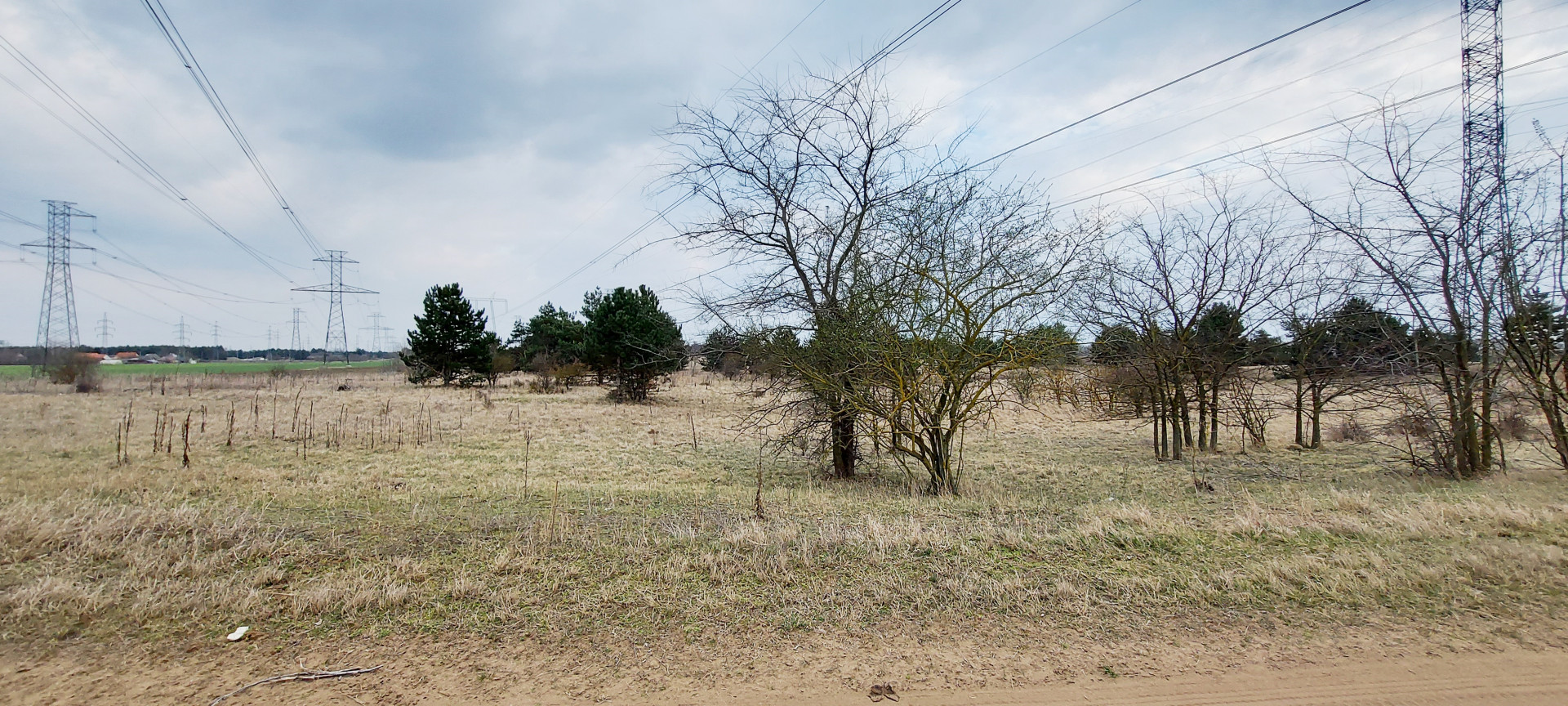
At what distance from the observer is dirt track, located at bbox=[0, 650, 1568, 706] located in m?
3.08

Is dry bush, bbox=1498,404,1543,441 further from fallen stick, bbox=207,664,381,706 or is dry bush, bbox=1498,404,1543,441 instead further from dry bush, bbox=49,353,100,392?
dry bush, bbox=49,353,100,392

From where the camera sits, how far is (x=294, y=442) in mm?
13750

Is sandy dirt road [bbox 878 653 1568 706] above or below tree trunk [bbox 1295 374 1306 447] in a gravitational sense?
below

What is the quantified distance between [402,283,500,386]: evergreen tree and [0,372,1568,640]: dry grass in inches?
983

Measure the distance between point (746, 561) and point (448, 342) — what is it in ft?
113

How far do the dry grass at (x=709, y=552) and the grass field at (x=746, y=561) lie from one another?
0.02 meters

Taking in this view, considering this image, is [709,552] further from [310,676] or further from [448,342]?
[448,342]

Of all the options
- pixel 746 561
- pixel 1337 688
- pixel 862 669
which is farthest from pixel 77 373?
pixel 1337 688

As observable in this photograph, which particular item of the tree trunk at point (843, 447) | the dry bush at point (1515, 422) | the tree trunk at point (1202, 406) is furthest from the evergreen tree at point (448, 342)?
the dry bush at point (1515, 422)

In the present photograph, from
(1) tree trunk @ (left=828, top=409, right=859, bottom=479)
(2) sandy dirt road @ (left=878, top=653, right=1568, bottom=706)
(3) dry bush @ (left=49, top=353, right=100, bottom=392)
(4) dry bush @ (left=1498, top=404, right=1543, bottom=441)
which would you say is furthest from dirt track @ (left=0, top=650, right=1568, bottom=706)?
(3) dry bush @ (left=49, top=353, right=100, bottom=392)

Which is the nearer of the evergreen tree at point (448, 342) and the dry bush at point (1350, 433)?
the dry bush at point (1350, 433)

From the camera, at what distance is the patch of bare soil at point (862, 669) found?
311cm

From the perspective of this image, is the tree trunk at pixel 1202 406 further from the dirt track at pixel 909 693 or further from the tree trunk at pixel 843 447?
the dirt track at pixel 909 693

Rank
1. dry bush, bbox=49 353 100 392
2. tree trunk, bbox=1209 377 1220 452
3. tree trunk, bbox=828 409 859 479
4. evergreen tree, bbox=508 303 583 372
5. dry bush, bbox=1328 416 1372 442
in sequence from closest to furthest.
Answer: tree trunk, bbox=828 409 859 479 → tree trunk, bbox=1209 377 1220 452 → dry bush, bbox=1328 416 1372 442 → dry bush, bbox=49 353 100 392 → evergreen tree, bbox=508 303 583 372
